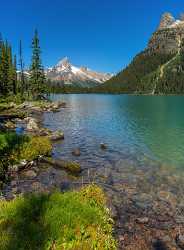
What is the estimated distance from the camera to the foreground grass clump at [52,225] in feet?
22.6

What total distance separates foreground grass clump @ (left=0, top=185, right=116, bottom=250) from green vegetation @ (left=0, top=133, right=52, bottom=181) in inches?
355

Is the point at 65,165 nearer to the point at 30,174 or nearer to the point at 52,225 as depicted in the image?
the point at 30,174

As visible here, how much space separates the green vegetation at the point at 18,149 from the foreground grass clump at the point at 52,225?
355 inches

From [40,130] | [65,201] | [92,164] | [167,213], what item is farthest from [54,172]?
[40,130]

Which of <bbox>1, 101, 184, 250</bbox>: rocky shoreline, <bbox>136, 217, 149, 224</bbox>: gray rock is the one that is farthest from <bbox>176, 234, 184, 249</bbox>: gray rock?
<bbox>136, 217, 149, 224</bbox>: gray rock

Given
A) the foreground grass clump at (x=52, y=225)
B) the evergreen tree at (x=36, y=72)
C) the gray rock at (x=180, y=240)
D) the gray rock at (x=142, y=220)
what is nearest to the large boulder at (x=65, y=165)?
the gray rock at (x=142, y=220)

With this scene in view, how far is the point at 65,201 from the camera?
28.7 feet

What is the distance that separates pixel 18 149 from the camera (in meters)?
19.1

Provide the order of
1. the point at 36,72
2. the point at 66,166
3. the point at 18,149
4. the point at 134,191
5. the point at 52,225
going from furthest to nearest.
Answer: the point at 36,72
the point at 66,166
the point at 18,149
the point at 134,191
the point at 52,225

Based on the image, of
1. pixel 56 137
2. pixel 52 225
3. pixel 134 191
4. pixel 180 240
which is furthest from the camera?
pixel 56 137

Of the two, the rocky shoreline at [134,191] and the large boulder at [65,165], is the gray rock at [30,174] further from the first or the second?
the large boulder at [65,165]

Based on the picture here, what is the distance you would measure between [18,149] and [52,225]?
41.6 ft

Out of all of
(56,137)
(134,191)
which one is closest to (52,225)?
(134,191)

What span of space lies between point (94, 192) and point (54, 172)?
921 centimetres
